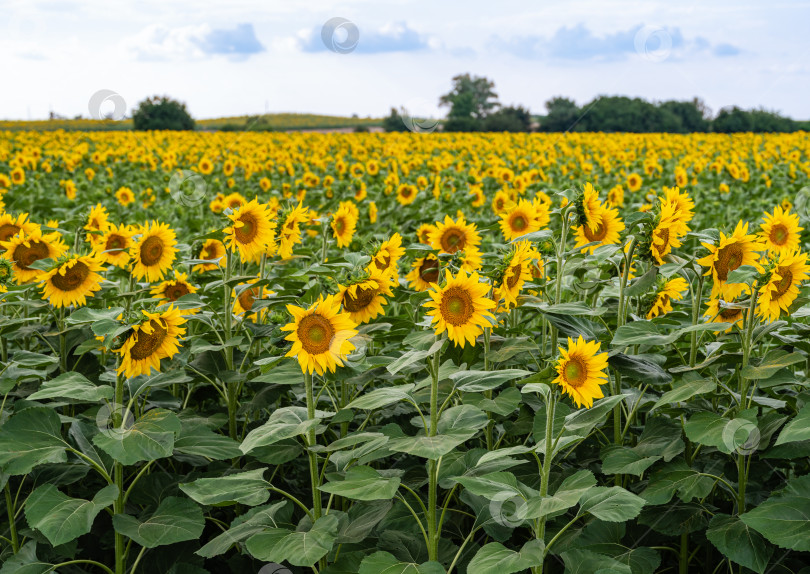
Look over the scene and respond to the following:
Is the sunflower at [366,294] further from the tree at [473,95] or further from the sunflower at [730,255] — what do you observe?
the tree at [473,95]

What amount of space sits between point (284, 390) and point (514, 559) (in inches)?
47.0

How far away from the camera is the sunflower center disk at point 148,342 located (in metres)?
2.32

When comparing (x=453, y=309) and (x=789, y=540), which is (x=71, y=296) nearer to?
(x=453, y=309)

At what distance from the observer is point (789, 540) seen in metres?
1.95

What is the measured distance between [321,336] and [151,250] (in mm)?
1387

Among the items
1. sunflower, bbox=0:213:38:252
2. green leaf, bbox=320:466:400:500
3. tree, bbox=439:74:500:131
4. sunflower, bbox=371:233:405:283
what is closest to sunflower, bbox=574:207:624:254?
sunflower, bbox=371:233:405:283

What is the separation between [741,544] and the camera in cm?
210

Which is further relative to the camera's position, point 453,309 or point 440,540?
point 440,540

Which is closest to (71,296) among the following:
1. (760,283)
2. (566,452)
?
(566,452)

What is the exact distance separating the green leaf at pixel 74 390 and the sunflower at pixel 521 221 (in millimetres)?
1888

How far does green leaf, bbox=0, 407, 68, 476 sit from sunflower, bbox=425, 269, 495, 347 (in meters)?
1.18

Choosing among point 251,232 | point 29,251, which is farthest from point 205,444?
point 29,251

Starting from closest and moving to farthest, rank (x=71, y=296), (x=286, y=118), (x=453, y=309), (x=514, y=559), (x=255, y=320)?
(x=514, y=559)
(x=453, y=309)
(x=71, y=296)
(x=255, y=320)
(x=286, y=118)

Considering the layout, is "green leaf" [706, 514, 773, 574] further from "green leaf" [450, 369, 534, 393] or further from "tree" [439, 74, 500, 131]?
"tree" [439, 74, 500, 131]
